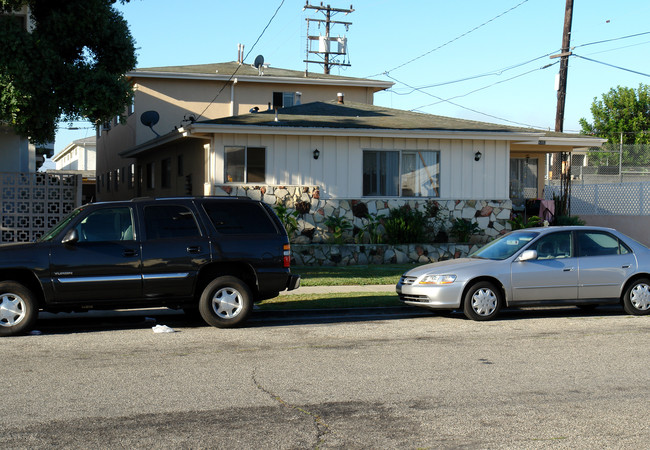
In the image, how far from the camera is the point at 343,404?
6574 millimetres

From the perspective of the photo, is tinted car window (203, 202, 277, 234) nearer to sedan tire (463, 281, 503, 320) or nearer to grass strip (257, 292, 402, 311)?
grass strip (257, 292, 402, 311)

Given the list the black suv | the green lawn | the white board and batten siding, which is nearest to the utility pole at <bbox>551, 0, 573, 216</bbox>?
the white board and batten siding

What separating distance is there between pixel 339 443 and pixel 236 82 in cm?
2797

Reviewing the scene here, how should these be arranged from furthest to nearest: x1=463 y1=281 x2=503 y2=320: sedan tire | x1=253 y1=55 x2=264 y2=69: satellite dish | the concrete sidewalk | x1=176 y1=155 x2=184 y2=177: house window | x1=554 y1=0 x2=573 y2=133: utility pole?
x1=253 y1=55 x2=264 y2=69: satellite dish < x1=554 y1=0 x2=573 y2=133: utility pole < x1=176 y1=155 x2=184 y2=177: house window < the concrete sidewalk < x1=463 y1=281 x2=503 y2=320: sedan tire

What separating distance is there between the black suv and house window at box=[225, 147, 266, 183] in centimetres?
885

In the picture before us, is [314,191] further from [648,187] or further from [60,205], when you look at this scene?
[648,187]

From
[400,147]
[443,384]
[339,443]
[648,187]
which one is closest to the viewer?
[339,443]

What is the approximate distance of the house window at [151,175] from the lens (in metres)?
27.8

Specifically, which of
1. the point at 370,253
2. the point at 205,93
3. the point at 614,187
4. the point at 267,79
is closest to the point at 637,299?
the point at 370,253

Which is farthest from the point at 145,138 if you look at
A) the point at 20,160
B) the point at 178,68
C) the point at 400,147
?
the point at 400,147

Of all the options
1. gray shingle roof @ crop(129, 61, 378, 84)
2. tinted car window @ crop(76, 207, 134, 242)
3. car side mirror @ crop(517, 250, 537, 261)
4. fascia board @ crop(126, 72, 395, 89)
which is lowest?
car side mirror @ crop(517, 250, 537, 261)

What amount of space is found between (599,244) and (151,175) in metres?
19.8

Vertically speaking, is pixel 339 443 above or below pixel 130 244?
below

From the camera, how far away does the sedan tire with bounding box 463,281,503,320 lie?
11.7m
